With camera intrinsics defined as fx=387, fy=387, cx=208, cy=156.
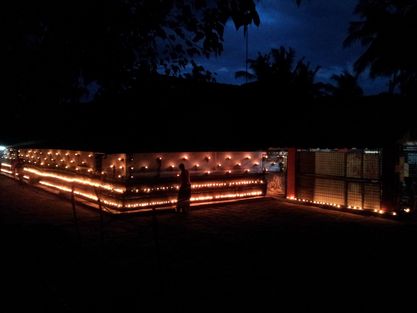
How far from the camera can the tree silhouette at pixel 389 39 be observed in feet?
75.0

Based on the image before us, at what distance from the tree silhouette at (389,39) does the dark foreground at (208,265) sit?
46.3 feet

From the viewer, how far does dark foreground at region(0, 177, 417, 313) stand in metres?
6.40

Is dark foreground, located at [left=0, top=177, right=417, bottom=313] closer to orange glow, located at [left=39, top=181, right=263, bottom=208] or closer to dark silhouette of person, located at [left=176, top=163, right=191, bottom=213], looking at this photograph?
dark silhouette of person, located at [left=176, top=163, right=191, bottom=213]

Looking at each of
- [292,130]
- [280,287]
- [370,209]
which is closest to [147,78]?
[280,287]

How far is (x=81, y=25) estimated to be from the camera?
4.38 m

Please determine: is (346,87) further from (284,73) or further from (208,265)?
(208,265)

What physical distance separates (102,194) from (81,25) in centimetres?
1181

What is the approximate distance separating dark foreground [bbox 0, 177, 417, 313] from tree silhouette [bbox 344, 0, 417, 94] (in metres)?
14.1

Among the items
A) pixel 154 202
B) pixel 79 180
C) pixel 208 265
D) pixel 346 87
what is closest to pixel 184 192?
pixel 154 202

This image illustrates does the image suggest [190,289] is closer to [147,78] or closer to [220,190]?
[147,78]

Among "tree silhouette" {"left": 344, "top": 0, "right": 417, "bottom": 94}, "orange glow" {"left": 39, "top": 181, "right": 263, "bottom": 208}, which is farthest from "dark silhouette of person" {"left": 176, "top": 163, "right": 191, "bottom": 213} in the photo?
"tree silhouette" {"left": 344, "top": 0, "right": 417, "bottom": 94}

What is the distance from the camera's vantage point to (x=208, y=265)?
8359 mm

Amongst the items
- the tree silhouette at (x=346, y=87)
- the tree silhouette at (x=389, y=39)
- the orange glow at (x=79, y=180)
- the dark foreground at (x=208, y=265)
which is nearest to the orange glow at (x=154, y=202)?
the orange glow at (x=79, y=180)

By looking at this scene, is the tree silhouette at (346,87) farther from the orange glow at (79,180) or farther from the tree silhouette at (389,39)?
the orange glow at (79,180)
